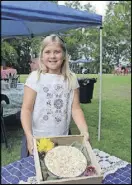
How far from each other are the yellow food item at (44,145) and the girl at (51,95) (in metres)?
0.40

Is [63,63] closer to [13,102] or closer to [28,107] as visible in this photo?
[28,107]

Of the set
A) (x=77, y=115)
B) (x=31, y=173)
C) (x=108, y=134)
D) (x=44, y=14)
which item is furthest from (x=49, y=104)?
(x=108, y=134)

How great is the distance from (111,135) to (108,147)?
613 millimetres

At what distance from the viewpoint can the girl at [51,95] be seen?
179 centimetres

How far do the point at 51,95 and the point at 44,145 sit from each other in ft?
1.85

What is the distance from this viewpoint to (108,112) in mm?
6785

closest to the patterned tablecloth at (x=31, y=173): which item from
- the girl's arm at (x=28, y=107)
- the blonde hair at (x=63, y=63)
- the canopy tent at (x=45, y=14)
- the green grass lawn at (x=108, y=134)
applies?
the girl's arm at (x=28, y=107)

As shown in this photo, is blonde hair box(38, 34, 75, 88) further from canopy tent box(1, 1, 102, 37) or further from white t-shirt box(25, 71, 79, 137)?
canopy tent box(1, 1, 102, 37)

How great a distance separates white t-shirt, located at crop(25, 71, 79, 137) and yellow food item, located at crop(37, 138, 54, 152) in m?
0.47

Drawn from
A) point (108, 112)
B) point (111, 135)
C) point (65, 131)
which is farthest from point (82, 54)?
point (65, 131)

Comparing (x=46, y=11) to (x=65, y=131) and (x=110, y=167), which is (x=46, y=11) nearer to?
(x=65, y=131)

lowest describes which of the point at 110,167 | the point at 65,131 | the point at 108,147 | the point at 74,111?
the point at 108,147

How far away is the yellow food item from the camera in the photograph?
1.32 meters

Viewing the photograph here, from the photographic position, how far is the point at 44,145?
52.4 inches
